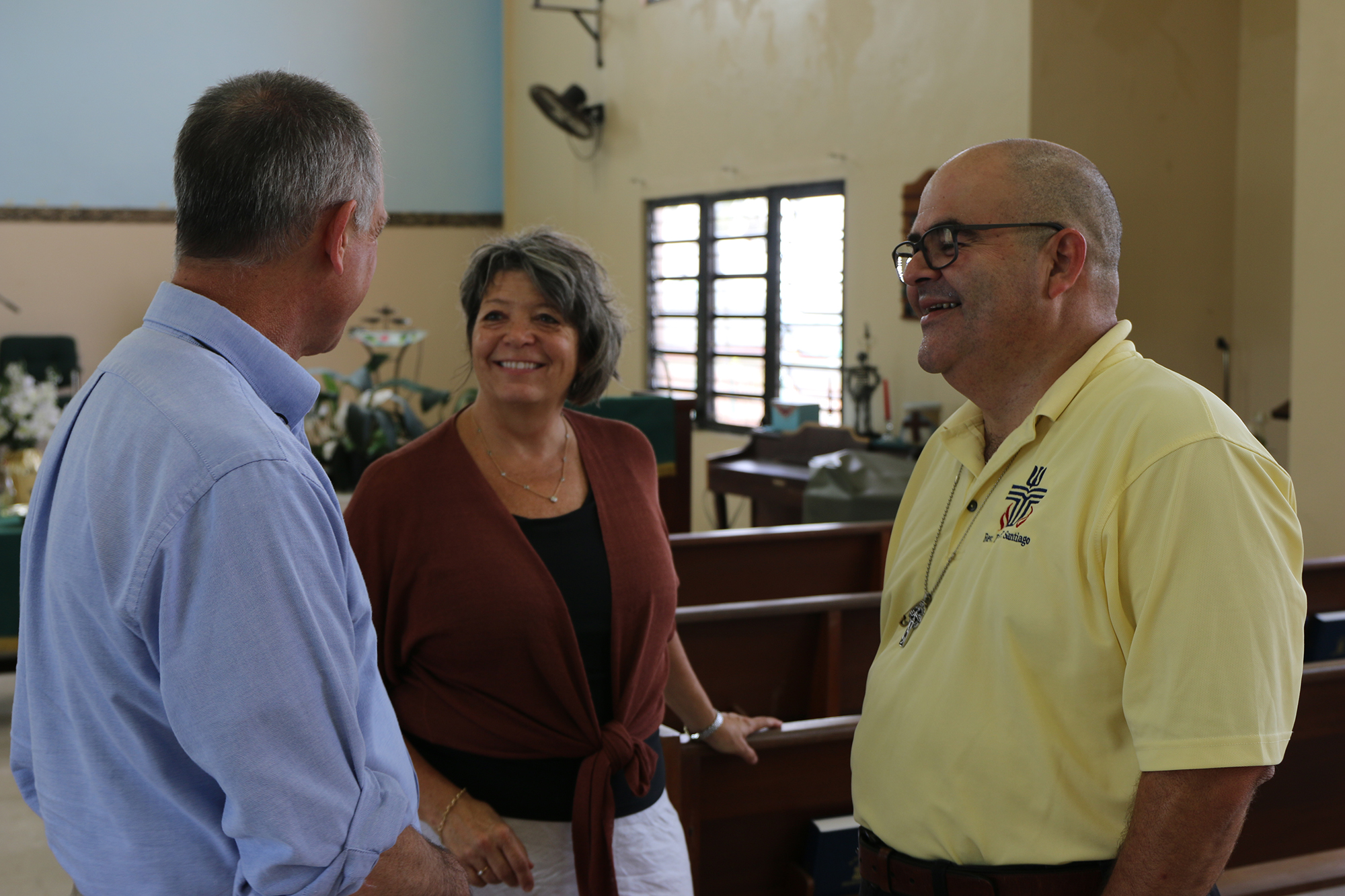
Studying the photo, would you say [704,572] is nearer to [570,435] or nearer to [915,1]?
[570,435]

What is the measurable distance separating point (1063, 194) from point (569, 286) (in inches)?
30.2

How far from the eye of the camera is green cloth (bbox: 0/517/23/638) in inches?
145

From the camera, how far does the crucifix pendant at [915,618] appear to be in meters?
1.33

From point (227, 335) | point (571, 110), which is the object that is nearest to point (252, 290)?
point (227, 335)

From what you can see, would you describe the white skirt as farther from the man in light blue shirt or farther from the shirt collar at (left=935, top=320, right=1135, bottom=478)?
the shirt collar at (left=935, top=320, right=1135, bottom=478)

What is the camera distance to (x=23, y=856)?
303cm

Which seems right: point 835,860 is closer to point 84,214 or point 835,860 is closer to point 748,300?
point 748,300

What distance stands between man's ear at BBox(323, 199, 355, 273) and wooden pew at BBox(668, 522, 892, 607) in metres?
2.30

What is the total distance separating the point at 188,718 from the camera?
33.1 inches

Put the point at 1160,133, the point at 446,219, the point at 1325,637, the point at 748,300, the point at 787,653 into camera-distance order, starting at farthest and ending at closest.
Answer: the point at 446,219
the point at 748,300
the point at 1160,133
the point at 787,653
the point at 1325,637

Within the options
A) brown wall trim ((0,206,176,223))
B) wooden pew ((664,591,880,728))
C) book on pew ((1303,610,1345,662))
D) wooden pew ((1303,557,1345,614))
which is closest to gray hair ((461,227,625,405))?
wooden pew ((664,591,880,728))

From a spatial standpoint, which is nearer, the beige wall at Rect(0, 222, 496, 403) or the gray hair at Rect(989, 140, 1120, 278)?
the gray hair at Rect(989, 140, 1120, 278)

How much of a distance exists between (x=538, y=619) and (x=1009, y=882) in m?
0.68

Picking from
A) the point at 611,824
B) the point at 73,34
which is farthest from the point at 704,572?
the point at 73,34
